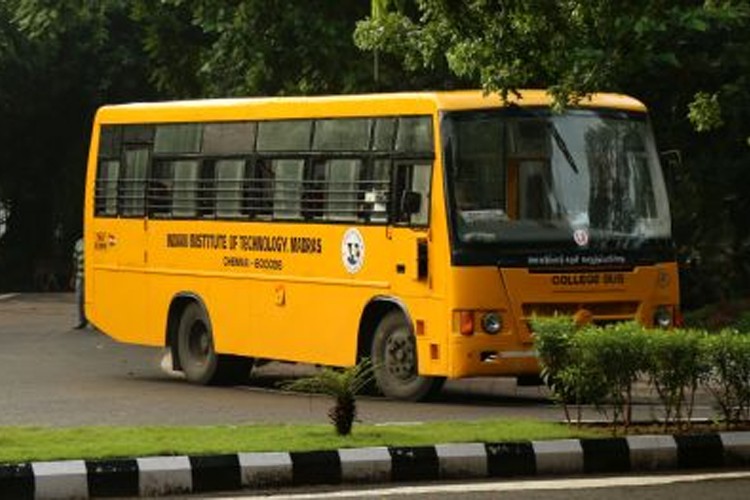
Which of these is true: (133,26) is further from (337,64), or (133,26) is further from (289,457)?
(289,457)

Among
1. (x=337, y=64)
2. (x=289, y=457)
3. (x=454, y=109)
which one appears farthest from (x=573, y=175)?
(x=337, y=64)

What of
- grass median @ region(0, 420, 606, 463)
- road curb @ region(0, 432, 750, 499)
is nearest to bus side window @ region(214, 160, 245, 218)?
grass median @ region(0, 420, 606, 463)

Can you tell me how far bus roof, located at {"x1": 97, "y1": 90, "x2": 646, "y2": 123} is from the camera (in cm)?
1698

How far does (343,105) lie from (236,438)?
276 inches

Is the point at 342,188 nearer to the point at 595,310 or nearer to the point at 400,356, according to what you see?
the point at 400,356

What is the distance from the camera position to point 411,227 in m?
17.1

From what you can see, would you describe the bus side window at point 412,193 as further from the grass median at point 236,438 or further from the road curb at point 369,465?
the road curb at point 369,465

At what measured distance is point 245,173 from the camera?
64.0 feet

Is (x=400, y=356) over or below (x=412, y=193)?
below

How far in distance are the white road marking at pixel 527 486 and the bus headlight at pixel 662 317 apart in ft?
19.2

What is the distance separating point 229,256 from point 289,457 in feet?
28.6

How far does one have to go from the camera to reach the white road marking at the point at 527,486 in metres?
10.5

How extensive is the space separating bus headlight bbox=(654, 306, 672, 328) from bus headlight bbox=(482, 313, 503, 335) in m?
1.60

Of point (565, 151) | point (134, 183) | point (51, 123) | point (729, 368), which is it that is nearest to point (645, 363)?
point (729, 368)
